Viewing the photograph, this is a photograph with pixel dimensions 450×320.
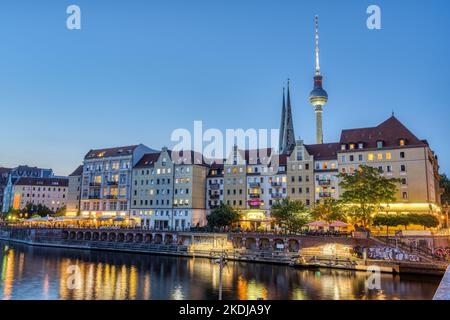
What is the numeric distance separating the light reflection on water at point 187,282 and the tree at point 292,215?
14624 millimetres

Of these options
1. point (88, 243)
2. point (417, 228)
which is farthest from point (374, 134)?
point (88, 243)

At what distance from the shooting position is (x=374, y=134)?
298 ft

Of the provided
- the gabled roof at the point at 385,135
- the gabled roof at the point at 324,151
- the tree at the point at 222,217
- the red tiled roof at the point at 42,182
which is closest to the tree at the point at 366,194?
the gabled roof at the point at 385,135

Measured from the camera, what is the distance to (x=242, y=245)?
80.9 m

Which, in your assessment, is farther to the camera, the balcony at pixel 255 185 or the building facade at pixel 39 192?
the building facade at pixel 39 192

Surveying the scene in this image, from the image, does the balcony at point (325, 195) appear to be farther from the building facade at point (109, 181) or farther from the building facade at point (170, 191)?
the building facade at point (109, 181)

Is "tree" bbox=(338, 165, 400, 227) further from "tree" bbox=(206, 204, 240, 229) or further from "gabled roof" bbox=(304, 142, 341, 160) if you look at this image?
"tree" bbox=(206, 204, 240, 229)

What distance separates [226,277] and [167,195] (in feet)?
191

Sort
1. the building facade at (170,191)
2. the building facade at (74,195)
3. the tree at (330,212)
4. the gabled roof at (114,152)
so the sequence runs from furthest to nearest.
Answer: the building facade at (74,195) < the gabled roof at (114,152) < the building facade at (170,191) < the tree at (330,212)

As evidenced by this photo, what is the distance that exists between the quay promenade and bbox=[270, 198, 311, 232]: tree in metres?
5.31

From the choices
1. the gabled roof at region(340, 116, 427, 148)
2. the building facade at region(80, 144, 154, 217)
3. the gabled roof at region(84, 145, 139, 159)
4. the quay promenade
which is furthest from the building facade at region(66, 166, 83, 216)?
the gabled roof at region(340, 116, 427, 148)

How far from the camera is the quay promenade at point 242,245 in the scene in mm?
61094

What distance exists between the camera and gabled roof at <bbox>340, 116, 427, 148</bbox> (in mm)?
86125

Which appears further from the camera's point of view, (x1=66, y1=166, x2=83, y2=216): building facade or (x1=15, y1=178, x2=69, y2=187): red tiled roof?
(x1=15, y1=178, x2=69, y2=187): red tiled roof
